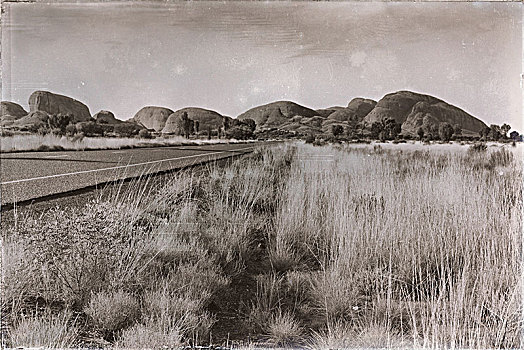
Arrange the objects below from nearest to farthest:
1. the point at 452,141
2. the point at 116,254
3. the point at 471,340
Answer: the point at 471,340, the point at 116,254, the point at 452,141

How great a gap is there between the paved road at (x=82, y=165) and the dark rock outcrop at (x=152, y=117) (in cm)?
18

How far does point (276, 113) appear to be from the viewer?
3.06m

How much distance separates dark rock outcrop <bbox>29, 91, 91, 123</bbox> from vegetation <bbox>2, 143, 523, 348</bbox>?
583mm

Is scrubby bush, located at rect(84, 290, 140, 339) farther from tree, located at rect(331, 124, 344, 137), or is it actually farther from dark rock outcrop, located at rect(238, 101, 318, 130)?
tree, located at rect(331, 124, 344, 137)

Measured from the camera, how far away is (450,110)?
3012 millimetres

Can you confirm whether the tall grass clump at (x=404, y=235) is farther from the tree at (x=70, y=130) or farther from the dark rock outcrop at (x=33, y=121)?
the dark rock outcrop at (x=33, y=121)

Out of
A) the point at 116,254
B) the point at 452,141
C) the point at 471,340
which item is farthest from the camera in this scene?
the point at 452,141

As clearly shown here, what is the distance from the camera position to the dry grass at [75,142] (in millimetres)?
2934

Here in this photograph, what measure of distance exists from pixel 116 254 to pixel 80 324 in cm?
44

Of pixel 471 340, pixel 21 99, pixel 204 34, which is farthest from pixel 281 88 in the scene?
pixel 471 340

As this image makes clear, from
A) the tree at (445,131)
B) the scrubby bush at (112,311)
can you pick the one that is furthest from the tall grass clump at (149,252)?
the tree at (445,131)

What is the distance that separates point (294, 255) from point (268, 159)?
65 cm

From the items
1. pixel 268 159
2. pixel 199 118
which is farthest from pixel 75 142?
pixel 268 159

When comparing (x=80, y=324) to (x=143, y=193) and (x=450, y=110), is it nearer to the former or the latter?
(x=143, y=193)
